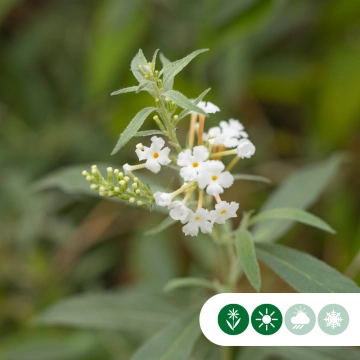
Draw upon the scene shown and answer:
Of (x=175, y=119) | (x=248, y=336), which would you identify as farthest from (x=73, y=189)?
(x=248, y=336)

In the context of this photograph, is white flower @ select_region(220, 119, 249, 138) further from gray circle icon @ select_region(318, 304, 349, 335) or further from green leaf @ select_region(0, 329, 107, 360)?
green leaf @ select_region(0, 329, 107, 360)

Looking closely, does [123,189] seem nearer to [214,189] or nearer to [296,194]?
[214,189]

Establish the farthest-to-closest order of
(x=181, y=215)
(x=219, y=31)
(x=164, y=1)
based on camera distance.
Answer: (x=164, y=1) < (x=219, y=31) < (x=181, y=215)

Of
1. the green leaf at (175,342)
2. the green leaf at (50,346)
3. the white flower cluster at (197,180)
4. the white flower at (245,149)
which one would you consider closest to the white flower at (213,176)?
the white flower cluster at (197,180)

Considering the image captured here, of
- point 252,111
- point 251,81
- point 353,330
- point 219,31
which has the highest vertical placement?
point 219,31

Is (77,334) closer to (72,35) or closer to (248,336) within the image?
(248,336)

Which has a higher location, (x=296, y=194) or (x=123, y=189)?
(x=123, y=189)

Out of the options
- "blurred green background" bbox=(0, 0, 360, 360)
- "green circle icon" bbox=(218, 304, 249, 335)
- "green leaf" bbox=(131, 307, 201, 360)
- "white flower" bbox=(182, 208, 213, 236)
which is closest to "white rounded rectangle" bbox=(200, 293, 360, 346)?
"green circle icon" bbox=(218, 304, 249, 335)

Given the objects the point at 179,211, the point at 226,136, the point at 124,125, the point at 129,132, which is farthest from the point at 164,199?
the point at 124,125
